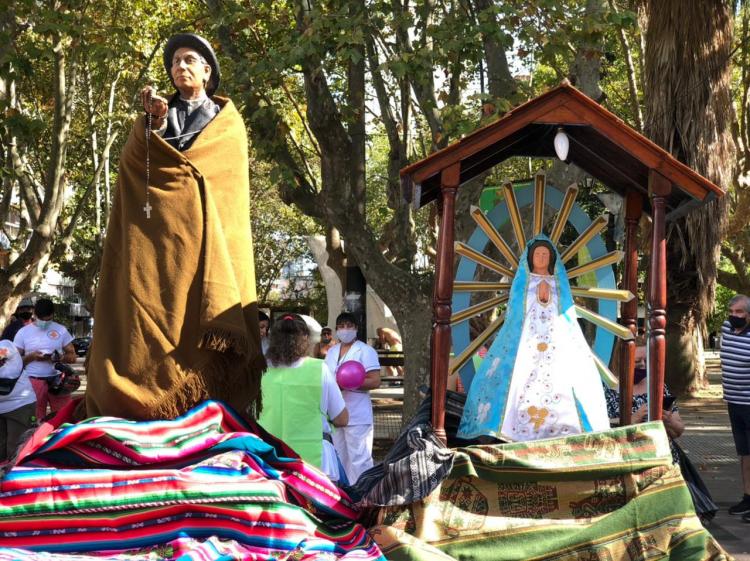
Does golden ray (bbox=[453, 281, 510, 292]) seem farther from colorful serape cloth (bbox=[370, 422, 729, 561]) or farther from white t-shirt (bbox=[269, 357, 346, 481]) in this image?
colorful serape cloth (bbox=[370, 422, 729, 561])

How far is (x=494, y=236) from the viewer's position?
6.27m

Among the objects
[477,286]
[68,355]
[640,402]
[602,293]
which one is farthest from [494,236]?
[68,355]

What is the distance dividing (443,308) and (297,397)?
1.26 m

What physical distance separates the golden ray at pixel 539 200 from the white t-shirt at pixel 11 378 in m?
5.02

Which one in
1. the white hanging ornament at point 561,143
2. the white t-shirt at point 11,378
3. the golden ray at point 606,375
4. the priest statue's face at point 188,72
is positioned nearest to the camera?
the priest statue's face at point 188,72

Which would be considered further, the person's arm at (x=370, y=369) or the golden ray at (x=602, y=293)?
the person's arm at (x=370, y=369)

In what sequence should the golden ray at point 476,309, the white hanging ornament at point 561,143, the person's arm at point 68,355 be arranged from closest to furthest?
the white hanging ornament at point 561,143, the golden ray at point 476,309, the person's arm at point 68,355

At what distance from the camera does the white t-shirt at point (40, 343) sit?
9.82 meters

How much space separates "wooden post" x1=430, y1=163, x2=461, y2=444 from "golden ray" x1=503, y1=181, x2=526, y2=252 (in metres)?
0.87

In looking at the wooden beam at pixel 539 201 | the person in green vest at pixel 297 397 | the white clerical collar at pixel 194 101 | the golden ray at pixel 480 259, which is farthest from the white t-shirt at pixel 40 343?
the white clerical collar at pixel 194 101

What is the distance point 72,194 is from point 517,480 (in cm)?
2454

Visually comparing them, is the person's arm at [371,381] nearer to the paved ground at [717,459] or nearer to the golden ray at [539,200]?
the golden ray at [539,200]

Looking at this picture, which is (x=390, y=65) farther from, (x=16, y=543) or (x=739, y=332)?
(x=16, y=543)

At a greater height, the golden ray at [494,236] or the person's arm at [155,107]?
the person's arm at [155,107]
